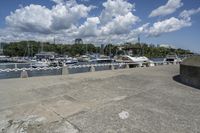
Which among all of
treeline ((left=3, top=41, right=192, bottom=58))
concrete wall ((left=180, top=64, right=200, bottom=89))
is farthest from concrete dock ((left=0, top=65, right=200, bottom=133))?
treeline ((left=3, top=41, right=192, bottom=58))

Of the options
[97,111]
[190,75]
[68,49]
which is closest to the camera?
[97,111]

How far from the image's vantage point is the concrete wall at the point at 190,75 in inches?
340

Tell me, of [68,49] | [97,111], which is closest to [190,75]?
[97,111]

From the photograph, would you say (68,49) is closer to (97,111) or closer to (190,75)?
(190,75)

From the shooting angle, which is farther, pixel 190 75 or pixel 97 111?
pixel 190 75

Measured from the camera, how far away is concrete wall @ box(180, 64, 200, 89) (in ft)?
28.3

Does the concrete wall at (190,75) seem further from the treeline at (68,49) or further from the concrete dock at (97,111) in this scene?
the treeline at (68,49)

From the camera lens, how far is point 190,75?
30.2 ft

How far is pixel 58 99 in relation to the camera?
6.30 metres

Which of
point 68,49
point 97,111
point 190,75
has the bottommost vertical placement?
point 97,111

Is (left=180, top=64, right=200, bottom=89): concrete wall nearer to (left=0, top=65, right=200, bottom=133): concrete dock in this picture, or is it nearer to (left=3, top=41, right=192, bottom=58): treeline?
(left=0, top=65, right=200, bottom=133): concrete dock

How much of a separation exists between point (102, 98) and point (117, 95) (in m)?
0.75

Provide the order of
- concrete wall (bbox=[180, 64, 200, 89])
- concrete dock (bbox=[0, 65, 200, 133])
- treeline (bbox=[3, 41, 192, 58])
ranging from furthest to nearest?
treeline (bbox=[3, 41, 192, 58]) < concrete wall (bbox=[180, 64, 200, 89]) < concrete dock (bbox=[0, 65, 200, 133])

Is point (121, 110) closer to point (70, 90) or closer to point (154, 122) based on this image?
point (154, 122)
